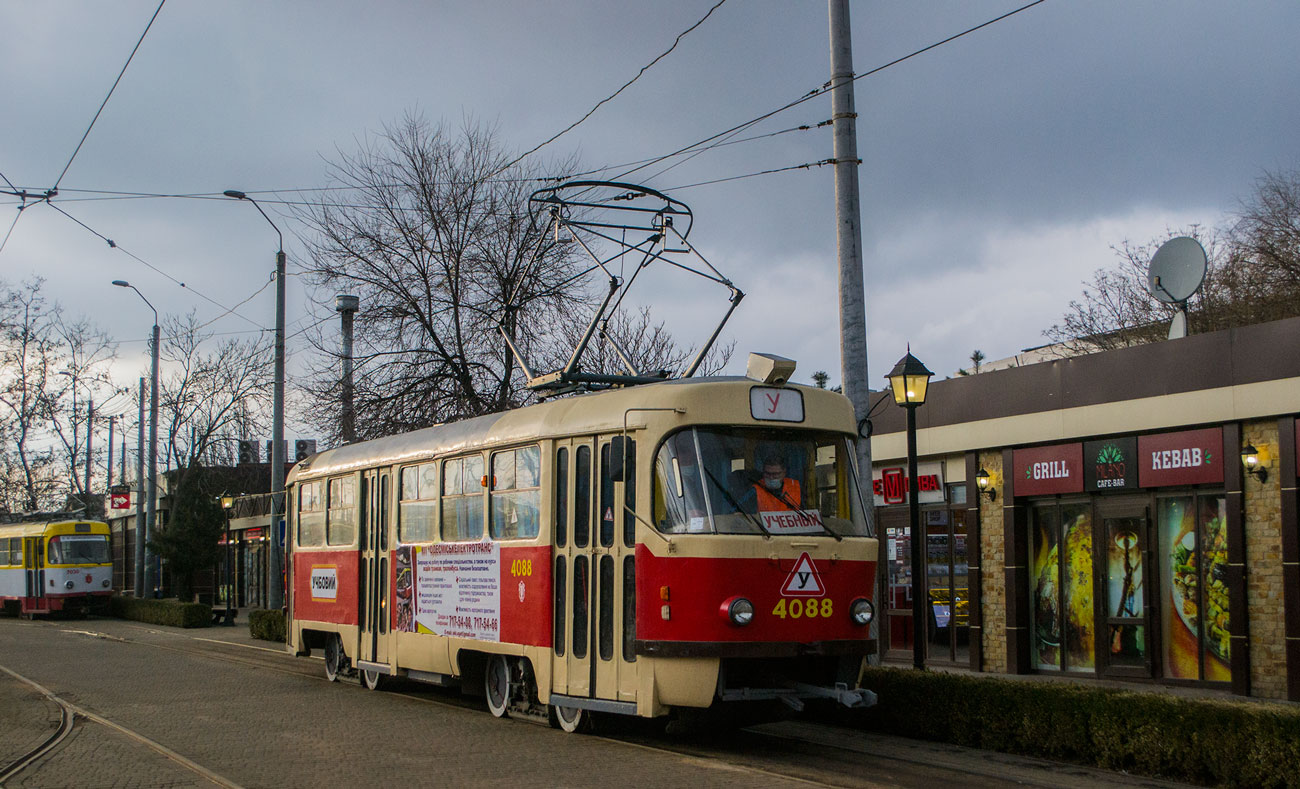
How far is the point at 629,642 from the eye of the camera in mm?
10438

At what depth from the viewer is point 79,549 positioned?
39875mm

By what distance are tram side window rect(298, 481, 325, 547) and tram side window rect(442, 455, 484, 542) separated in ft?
14.6

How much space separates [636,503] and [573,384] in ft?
10.3

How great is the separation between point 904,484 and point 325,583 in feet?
31.7

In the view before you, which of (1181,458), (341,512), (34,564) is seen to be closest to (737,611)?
(341,512)

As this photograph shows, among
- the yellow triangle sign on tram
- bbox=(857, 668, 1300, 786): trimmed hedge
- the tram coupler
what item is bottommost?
bbox=(857, 668, 1300, 786): trimmed hedge

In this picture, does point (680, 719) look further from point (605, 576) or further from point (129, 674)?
point (129, 674)

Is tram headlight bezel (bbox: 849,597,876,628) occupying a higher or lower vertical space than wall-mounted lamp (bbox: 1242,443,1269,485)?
lower

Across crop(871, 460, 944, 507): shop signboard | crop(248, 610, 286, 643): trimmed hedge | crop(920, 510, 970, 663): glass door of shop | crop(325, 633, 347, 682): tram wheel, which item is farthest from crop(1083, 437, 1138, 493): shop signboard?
crop(248, 610, 286, 643): trimmed hedge

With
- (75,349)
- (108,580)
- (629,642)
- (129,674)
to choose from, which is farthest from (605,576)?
(75,349)

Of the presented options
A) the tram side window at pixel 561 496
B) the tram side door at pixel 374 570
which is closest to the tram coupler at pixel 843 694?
the tram side window at pixel 561 496

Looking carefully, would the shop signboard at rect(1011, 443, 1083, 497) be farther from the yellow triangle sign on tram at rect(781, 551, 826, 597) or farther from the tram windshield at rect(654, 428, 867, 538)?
the yellow triangle sign on tram at rect(781, 551, 826, 597)

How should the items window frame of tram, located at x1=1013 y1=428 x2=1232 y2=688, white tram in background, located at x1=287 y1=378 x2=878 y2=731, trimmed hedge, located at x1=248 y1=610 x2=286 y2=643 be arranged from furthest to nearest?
trimmed hedge, located at x1=248 y1=610 x2=286 y2=643 < window frame of tram, located at x1=1013 y1=428 x2=1232 y2=688 < white tram in background, located at x1=287 y1=378 x2=878 y2=731

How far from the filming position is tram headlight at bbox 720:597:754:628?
991 cm
